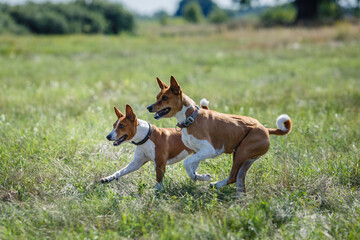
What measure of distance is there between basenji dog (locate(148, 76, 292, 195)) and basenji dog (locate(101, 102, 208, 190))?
14.8 inches

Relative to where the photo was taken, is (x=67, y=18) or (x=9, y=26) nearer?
(x=9, y=26)

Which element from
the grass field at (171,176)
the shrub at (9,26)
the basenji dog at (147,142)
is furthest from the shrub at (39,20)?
the basenji dog at (147,142)

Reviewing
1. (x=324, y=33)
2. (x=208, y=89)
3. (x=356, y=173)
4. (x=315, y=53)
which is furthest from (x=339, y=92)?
(x=324, y=33)

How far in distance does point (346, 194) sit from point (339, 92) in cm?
615

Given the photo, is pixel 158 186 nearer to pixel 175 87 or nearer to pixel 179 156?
pixel 179 156

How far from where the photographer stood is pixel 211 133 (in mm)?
3988

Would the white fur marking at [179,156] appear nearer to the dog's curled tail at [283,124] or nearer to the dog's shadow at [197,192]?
the dog's shadow at [197,192]

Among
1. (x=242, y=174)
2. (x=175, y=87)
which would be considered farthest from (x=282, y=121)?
(x=175, y=87)

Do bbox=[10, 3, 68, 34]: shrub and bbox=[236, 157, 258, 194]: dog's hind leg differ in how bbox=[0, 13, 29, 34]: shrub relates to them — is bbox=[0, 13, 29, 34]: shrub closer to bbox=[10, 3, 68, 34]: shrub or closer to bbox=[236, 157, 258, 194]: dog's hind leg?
bbox=[10, 3, 68, 34]: shrub

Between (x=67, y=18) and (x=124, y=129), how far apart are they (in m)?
42.8

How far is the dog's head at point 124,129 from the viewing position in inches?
159

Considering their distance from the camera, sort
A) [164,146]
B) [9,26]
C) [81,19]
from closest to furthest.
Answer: [164,146] → [9,26] → [81,19]

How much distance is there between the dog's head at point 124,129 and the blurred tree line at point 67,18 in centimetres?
3356

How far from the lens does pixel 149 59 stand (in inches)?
668
